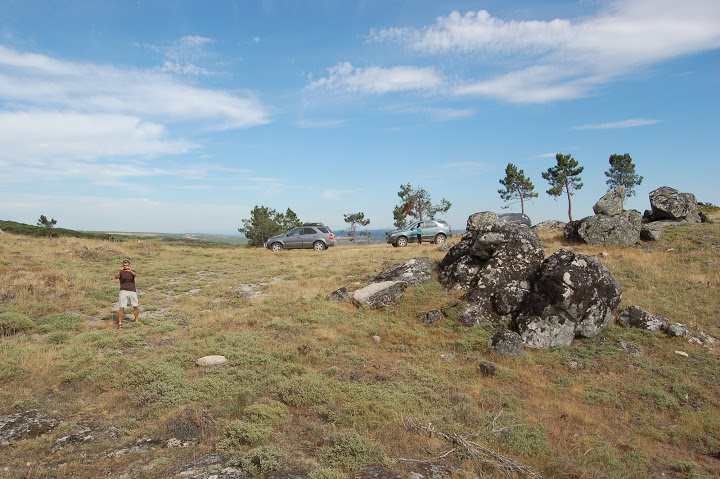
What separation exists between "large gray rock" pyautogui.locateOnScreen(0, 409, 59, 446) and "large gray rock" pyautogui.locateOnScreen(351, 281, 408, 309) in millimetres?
9036

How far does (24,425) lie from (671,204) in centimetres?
3241

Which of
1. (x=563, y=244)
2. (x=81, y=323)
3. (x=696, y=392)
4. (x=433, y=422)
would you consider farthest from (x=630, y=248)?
(x=81, y=323)

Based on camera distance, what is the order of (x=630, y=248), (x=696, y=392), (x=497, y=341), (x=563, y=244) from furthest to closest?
(x=563, y=244) → (x=630, y=248) → (x=497, y=341) → (x=696, y=392)

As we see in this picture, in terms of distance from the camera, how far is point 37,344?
A: 29.8 feet

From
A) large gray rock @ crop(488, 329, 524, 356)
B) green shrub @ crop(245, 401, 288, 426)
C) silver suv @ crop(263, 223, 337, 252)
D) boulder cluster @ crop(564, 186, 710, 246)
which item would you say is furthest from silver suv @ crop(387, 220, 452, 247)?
green shrub @ crop(245, 401, 288, 426)

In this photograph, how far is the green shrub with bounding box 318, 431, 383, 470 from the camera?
501 cm

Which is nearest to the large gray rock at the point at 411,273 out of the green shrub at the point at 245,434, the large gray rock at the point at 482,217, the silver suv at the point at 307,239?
the large gray rock at the point at 482,217

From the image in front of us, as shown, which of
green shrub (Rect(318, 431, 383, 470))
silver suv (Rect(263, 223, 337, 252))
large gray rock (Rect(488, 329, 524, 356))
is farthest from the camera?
silver suv (Rect(263, 223, 337, 252))

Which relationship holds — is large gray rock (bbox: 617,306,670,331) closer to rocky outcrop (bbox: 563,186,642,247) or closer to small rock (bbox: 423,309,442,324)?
small rock (bbox: 423,309,442,324)

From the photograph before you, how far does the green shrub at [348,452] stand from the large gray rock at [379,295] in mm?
7837

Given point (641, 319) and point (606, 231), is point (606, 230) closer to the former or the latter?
point (606, 231)

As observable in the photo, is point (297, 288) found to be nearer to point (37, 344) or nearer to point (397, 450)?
point (37, 344)

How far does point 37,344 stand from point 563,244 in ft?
78.0

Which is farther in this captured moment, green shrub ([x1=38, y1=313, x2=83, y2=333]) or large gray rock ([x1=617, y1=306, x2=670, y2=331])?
large gray rock ([x1=617, y1=306, x2=670, y2=331])
